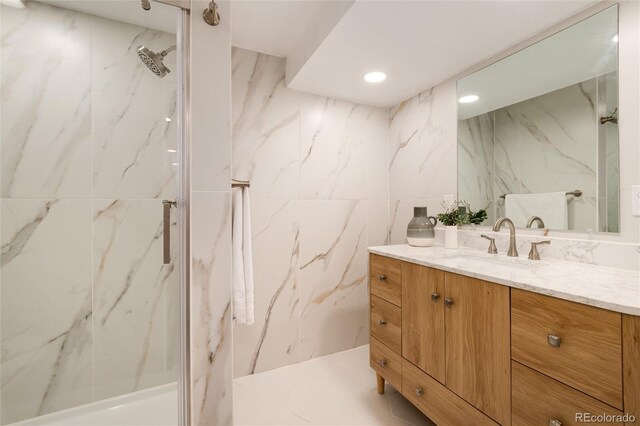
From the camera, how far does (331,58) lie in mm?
1704

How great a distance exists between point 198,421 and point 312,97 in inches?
84.3

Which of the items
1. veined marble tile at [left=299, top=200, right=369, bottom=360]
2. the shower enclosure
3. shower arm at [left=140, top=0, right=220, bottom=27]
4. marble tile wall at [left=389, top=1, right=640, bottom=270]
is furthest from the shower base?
marble tile wall at [left=389, top=1, right=640, bottom=270]

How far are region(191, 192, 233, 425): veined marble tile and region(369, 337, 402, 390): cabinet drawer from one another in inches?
35.1

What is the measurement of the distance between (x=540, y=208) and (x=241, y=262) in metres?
1.66

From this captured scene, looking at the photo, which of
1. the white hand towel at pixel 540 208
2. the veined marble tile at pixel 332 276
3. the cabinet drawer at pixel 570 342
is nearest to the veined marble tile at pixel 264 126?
the veined marble tile at pixel 332 276

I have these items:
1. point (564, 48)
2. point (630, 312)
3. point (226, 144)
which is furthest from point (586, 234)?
point (226, 144)

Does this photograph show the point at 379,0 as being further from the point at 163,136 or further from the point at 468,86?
the point at 163,136

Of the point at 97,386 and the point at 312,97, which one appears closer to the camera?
the point at 97,386

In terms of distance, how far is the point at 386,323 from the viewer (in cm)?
166

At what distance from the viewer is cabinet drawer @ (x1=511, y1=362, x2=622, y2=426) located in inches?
32.0

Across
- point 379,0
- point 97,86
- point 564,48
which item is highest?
point 379,0

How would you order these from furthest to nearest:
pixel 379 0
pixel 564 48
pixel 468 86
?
1. pixel 468 86
2. pixel 564 48
3. pixel 379 0

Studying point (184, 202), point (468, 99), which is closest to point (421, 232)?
point (468, 99)

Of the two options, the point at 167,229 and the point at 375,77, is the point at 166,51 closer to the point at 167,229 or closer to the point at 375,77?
the point at 167,229
